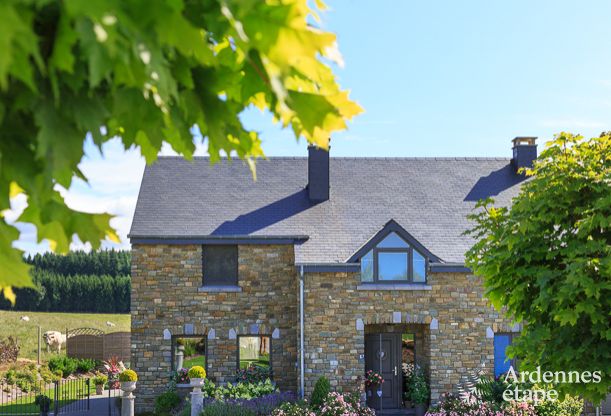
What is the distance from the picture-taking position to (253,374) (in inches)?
737

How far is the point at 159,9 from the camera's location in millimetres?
2092

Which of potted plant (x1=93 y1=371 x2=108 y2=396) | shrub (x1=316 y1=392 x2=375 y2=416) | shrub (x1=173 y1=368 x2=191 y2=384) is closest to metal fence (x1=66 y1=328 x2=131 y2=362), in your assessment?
potted plant (x1=93 y1=371 x2=108 y2=396)

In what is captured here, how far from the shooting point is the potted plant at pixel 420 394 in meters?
17.9

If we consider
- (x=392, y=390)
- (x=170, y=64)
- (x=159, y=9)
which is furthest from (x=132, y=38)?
(x=392, y=390)

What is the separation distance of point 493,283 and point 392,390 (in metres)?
9.30

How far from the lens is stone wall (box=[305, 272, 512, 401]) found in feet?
58.3

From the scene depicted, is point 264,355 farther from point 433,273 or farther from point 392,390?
point 433,273

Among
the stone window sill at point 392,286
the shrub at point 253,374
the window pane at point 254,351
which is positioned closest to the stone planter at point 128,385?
the shrub at point 253,374

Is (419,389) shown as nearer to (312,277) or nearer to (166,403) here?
(312,277)

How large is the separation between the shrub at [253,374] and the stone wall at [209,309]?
238 millimetres

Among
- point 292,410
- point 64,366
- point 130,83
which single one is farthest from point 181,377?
point 130,83

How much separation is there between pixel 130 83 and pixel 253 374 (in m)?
17.2

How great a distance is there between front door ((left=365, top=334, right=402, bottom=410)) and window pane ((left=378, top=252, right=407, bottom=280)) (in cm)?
209

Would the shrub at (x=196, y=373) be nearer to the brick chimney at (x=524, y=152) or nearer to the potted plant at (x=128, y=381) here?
the potted plant at (x=128, y=381)
